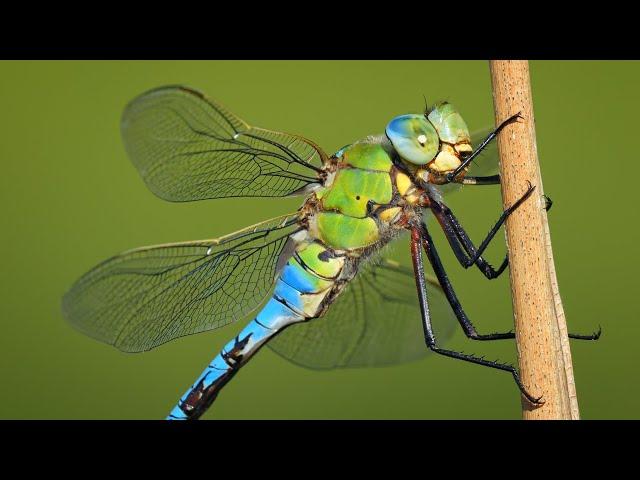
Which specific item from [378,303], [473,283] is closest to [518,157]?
[378,303]

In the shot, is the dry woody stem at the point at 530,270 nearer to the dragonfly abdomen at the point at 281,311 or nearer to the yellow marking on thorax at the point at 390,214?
the yellow marking on thorax at the point at 390,214

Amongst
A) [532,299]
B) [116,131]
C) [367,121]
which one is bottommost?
[532,299]

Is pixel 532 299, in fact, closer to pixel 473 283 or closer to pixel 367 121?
pixel 473 283

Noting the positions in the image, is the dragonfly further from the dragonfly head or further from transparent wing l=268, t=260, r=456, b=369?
transparent wing l=268, t=260, r=456, b=369

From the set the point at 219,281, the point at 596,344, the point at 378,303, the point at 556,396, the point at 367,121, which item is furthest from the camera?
the point at 367,121

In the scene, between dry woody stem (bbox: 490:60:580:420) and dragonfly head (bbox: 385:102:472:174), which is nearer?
dry woody stem (bbox: 490:60:580:420)

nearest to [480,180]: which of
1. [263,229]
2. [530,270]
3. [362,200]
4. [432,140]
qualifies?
[432,140]

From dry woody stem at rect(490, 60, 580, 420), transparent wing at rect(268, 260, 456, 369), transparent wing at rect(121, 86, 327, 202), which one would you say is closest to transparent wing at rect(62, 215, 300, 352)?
transparent wing at rect(121, 86, 327, 202)
